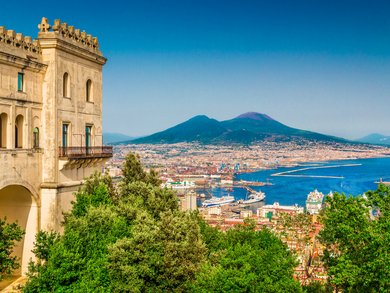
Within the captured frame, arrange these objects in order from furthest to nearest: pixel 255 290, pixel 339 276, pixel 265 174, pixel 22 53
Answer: pixel 265 174 → pixel 22 53 → pixel 339 276 → pixel 255 290

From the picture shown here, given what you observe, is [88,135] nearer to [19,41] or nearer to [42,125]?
[42,125]

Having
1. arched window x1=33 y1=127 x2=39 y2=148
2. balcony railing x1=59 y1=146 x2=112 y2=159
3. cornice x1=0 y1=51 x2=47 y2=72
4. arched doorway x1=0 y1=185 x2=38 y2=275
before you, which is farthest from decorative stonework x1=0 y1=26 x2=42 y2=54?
arched doorway x1=0 y1=185 x2=38 y2=275

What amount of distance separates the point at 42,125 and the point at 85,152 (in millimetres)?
2061

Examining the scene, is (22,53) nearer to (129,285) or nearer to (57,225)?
(57,225)

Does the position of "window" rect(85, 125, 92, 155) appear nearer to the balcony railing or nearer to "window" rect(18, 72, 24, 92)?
the balcony railing

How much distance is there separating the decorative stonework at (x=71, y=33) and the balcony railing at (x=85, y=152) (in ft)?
11.7

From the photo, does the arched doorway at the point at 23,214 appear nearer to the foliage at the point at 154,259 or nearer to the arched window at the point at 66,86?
the arched window at the point at 66,86

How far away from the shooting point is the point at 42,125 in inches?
621

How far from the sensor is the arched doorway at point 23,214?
1570 centimetres

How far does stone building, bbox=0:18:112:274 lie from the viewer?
14.4 metres

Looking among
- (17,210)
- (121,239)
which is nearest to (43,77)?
(17,210)

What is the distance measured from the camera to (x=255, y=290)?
446 inches

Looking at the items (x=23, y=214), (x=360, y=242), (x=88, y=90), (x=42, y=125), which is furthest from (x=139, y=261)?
(x=88, y=90)

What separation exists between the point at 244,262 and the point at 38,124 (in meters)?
7.94
